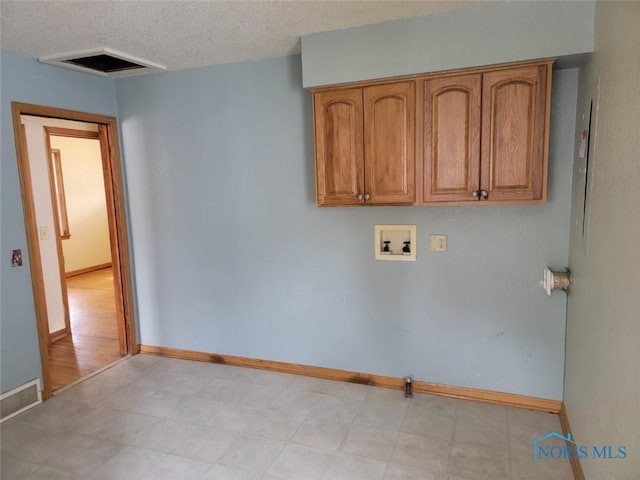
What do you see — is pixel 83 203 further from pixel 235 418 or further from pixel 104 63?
pixel 235 418

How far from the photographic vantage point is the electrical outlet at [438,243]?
9.16 feet

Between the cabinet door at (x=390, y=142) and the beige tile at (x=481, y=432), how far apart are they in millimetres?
1427

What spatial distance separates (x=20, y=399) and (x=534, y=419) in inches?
135

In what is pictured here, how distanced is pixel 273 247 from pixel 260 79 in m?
1.29

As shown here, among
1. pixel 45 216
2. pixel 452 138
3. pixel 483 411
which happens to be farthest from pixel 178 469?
pixel 45 216

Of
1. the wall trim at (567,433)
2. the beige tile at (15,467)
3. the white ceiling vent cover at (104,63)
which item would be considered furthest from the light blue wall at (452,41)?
the beige tile at (15,467)

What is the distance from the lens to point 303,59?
8.79 feet

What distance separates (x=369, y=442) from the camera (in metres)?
2.45

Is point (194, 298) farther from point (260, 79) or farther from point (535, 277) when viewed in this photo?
point (535, 277)

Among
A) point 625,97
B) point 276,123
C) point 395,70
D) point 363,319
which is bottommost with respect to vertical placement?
point 363,319

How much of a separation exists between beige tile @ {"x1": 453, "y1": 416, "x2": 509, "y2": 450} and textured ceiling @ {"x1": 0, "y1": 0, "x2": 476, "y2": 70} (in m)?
2.46

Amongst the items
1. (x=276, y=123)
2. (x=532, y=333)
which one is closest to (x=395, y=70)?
(x=276, y=123)

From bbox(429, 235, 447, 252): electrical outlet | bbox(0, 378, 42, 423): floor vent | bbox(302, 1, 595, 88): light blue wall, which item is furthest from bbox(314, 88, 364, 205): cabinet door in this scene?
bbox(0, 378, 42, 423): floor vent

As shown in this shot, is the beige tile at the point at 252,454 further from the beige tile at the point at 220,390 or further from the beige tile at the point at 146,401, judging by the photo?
the beige tile at the point at 146,401
